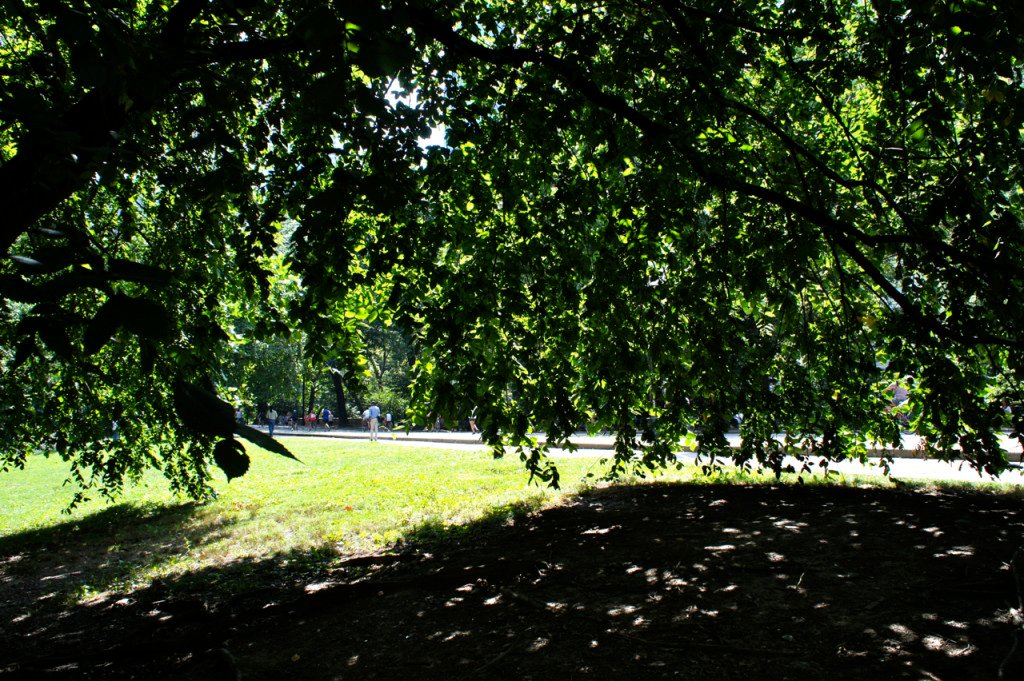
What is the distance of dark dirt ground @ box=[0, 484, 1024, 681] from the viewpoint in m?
3.62

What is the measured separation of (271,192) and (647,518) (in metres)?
5.23

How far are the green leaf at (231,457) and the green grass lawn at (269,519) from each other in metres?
5.51

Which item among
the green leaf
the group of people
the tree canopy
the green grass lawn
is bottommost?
the green grass lawn

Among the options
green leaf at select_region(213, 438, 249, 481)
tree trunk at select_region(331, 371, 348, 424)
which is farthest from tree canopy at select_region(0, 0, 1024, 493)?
tree trunk at select_region(331, 371, 348, 424)

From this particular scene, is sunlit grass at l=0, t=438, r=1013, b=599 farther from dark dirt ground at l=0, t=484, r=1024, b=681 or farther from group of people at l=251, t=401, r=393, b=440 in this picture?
group of people at l=251, t=401, r=393, b=440

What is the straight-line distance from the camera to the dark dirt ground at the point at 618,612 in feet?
11.9

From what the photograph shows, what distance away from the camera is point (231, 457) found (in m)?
1.46

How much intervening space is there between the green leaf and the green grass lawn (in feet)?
18.1

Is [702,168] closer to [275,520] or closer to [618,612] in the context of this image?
[618,612]

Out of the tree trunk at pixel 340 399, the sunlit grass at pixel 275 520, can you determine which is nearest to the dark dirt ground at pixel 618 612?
the sunlit grass at pixel 275 520

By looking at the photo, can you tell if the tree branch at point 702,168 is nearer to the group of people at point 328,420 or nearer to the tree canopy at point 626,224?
the tree canopy at point 626,224

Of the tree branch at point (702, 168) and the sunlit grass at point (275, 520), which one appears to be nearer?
the tree branch at point (702, 168)

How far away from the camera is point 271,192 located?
579 centimetres

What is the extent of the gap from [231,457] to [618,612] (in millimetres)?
3609
